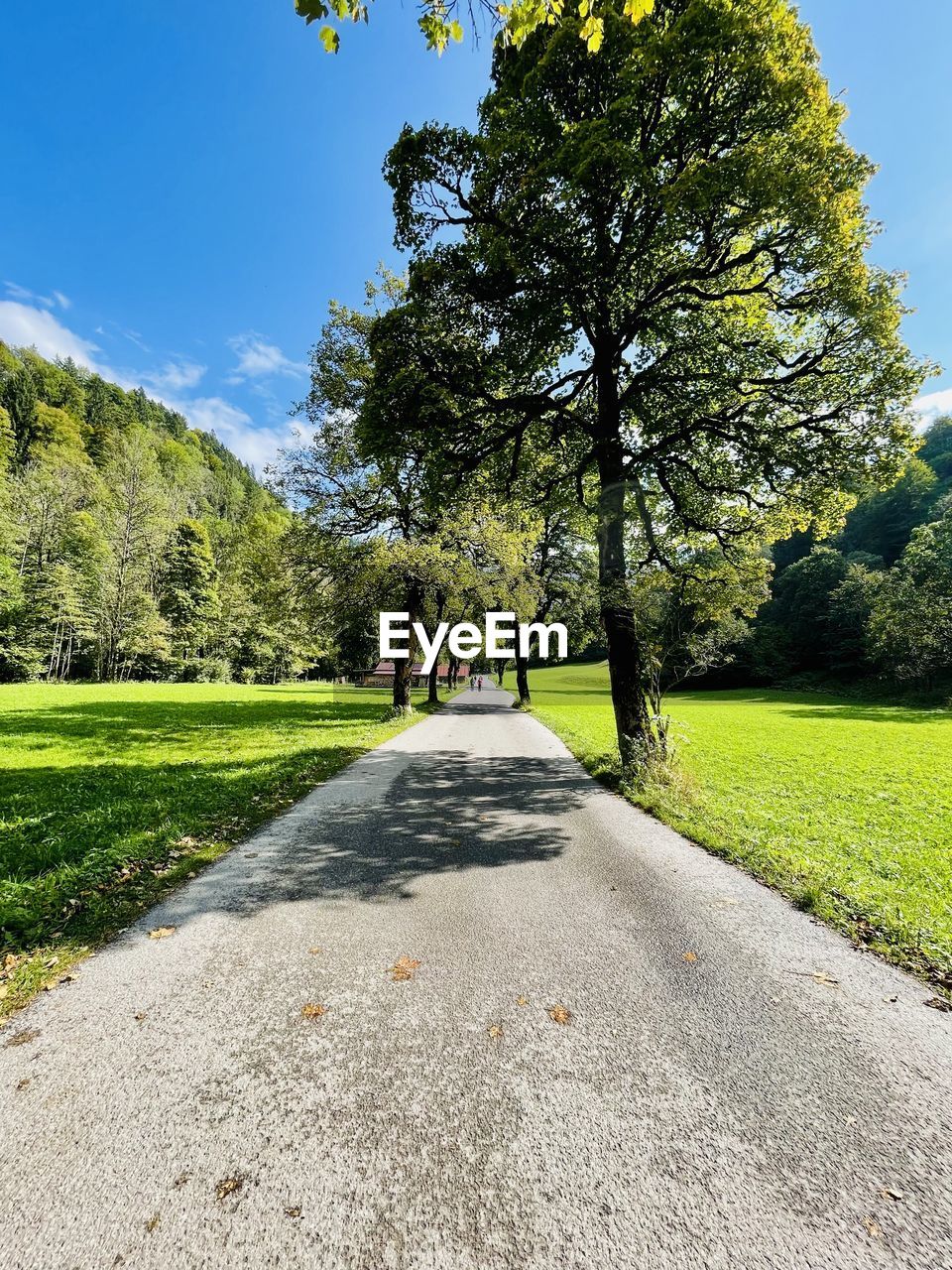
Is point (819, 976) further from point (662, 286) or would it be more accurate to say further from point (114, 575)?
point (114, 575)

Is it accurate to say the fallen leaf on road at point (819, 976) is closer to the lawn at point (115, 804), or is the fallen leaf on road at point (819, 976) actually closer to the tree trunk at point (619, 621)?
the lawn at point (115, 804)

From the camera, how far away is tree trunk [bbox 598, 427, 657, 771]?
8508mm

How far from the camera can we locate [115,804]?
269 inches

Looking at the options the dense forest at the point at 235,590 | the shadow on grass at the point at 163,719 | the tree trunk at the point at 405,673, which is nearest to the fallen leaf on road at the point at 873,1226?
the shadow on grass at the point at 163,719

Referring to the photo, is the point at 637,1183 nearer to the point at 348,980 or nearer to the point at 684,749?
the point at 348,980

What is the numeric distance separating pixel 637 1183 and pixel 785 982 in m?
1.87

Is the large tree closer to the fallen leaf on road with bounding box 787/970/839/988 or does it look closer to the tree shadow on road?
the tree shadow on road

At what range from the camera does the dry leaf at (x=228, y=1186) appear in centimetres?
182

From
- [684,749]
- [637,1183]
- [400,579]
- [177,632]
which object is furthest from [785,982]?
[177,632]

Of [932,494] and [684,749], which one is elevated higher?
[932,494]

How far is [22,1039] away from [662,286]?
10.1m

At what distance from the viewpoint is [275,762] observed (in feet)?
32.7
